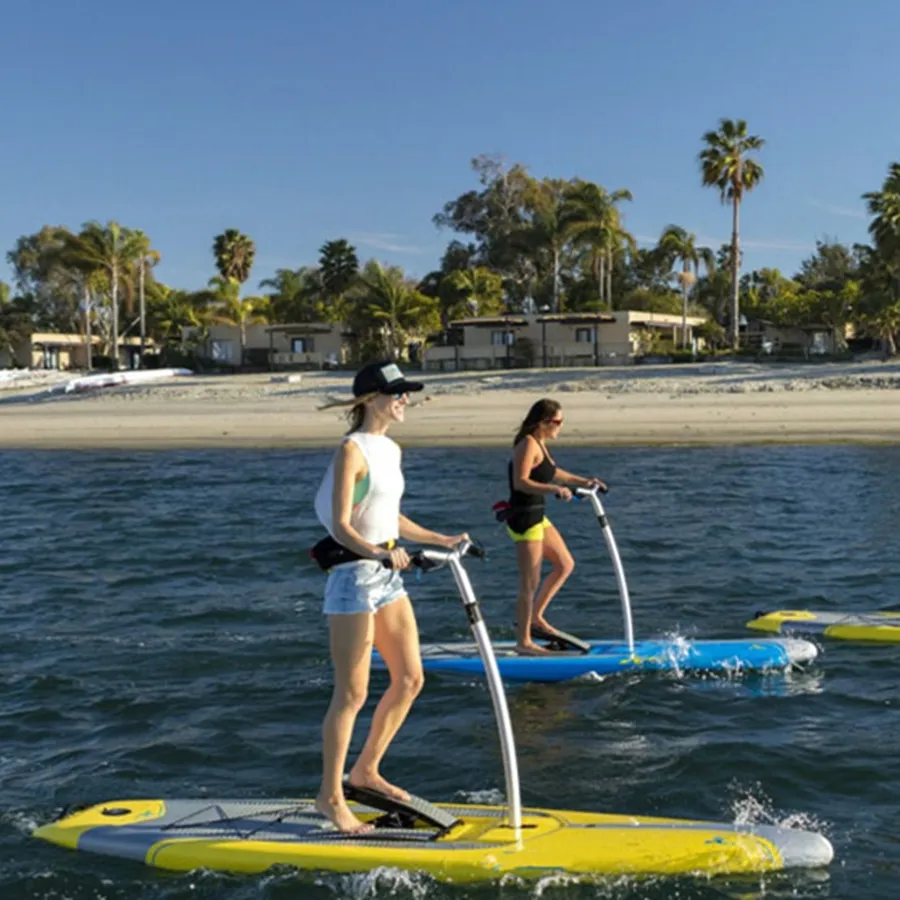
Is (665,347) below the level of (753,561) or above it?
above

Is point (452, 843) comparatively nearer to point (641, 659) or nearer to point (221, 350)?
point (641, 659)

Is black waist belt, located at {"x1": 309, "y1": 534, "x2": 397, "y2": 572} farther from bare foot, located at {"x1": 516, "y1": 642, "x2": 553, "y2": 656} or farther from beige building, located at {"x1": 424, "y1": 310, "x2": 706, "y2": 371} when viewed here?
beige building, located at {"x1": 424, "y1": 310, "x2": 706, "y2": 371}

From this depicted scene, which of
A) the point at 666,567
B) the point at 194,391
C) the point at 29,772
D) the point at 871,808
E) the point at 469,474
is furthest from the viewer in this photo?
the point at 194,391

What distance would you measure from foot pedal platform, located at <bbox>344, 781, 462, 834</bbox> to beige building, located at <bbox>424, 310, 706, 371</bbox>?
1807 inches

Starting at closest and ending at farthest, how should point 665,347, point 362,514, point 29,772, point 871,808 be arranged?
point 362,514 < point 871,808 < point 29,772 < point 665,347

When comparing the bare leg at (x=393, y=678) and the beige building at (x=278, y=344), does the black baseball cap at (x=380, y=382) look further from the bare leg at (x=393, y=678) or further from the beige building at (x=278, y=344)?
the beige building at (x=278, y=344)

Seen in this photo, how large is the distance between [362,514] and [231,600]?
24.0 ft

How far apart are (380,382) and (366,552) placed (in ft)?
2.66

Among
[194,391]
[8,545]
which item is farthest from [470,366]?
[8,545]

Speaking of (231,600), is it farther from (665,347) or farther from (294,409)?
(665,347)

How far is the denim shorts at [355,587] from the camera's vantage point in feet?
16.9

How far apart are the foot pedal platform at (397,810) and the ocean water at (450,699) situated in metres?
0.40

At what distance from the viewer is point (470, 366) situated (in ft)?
174

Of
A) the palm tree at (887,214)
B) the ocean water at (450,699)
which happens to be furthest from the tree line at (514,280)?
the ocean water at (450,699)
